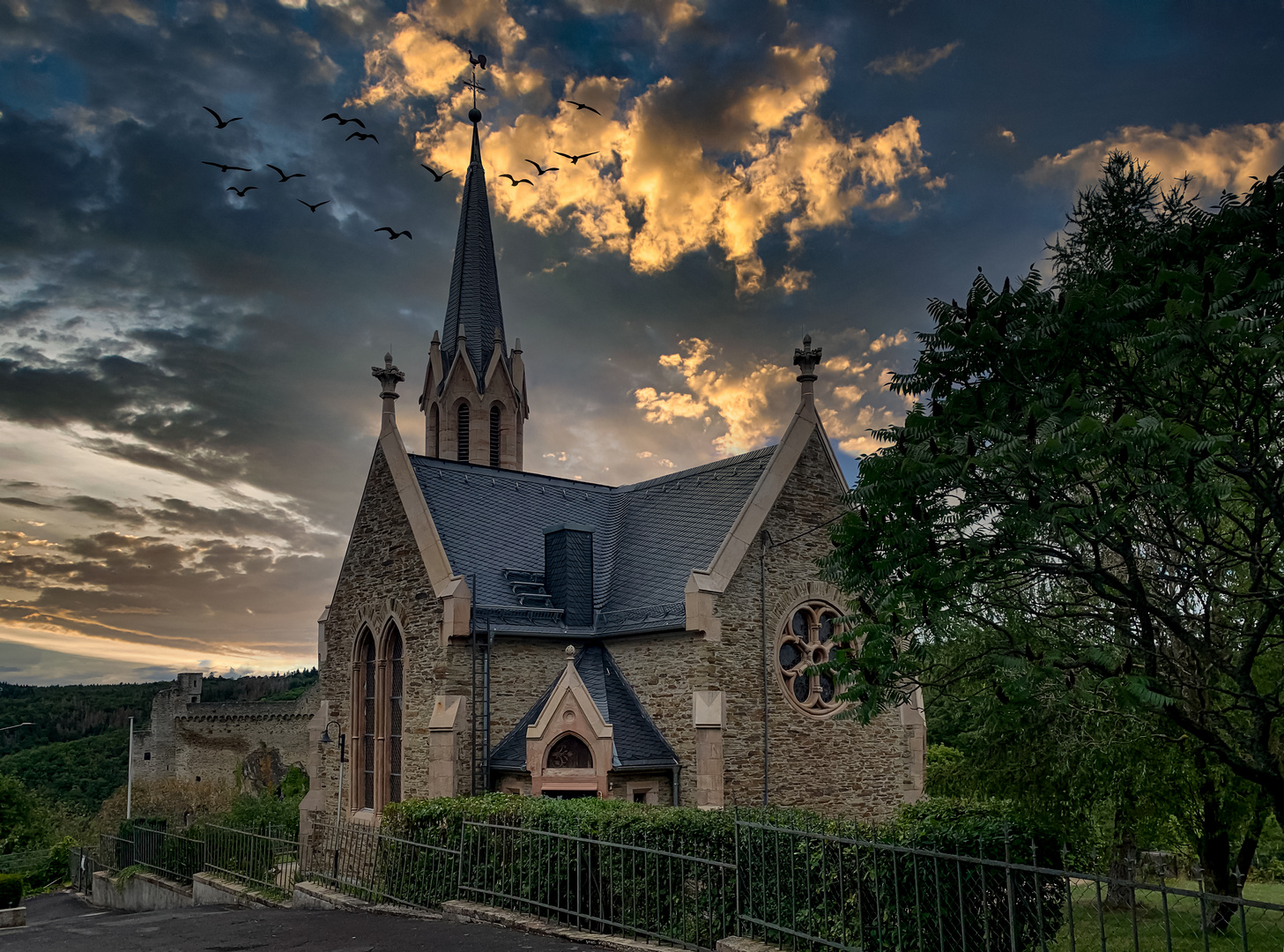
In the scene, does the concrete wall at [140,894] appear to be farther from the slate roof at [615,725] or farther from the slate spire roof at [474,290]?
the slate spire roof at [474,290]

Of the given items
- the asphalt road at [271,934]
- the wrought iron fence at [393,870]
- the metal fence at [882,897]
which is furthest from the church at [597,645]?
the metal fence at [882,897]

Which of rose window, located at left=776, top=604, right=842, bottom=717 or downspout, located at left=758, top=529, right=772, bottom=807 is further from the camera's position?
rose window, located at left=776, top=604, right=842, bottom=717

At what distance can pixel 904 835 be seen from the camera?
355 inches

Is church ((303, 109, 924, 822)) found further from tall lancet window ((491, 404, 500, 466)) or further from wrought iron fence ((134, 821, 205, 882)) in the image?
tall lancet window ((491, 404, 500, 466))

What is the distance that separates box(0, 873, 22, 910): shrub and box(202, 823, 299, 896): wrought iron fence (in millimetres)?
3513

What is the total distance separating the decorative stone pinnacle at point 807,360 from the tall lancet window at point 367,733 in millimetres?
10559

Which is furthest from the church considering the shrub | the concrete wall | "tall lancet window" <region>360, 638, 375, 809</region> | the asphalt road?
the shrub

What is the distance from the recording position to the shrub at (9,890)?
19.0 metres

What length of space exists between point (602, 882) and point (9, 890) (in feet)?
48.3

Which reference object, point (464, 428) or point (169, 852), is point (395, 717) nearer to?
point (169, 852)

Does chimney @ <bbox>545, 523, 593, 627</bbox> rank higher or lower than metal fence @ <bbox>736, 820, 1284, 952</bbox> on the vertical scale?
higher

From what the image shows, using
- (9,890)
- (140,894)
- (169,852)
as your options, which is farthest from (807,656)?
(140,894)

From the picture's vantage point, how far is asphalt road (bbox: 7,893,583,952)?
10656 millimetres

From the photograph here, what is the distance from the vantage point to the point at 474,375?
107ft
